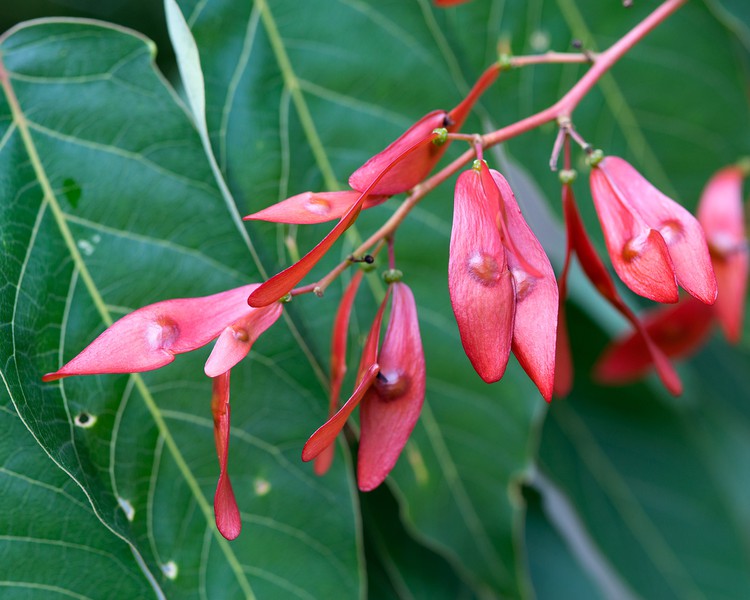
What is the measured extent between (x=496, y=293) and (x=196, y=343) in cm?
13

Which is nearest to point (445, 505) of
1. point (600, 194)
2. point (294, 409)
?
point (294, 409)

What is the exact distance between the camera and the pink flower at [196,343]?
1.09 feet

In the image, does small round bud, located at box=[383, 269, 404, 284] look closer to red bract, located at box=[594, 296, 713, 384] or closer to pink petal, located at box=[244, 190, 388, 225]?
pink petal, located at box=[244, 190, 388, 225]

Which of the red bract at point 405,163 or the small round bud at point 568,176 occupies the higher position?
the red bract at point 405,163

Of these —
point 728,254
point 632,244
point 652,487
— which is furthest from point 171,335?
point 652,487

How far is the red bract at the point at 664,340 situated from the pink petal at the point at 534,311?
11.8 inches

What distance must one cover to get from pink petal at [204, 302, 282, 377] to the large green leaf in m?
0.11

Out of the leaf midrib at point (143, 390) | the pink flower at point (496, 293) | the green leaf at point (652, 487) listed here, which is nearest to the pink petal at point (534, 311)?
the pink flower at point (496, 293)

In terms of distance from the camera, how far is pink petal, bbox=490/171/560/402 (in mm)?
326

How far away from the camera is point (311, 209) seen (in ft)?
1.18

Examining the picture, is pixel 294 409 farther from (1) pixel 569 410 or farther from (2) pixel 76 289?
(1) pixel 569 410

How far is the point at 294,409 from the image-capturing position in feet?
1.58

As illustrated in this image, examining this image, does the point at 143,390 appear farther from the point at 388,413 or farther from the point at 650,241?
the point at 650,241

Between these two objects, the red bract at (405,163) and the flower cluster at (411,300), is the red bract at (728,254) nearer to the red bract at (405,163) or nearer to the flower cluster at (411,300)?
the flower cluster at (411,300)
